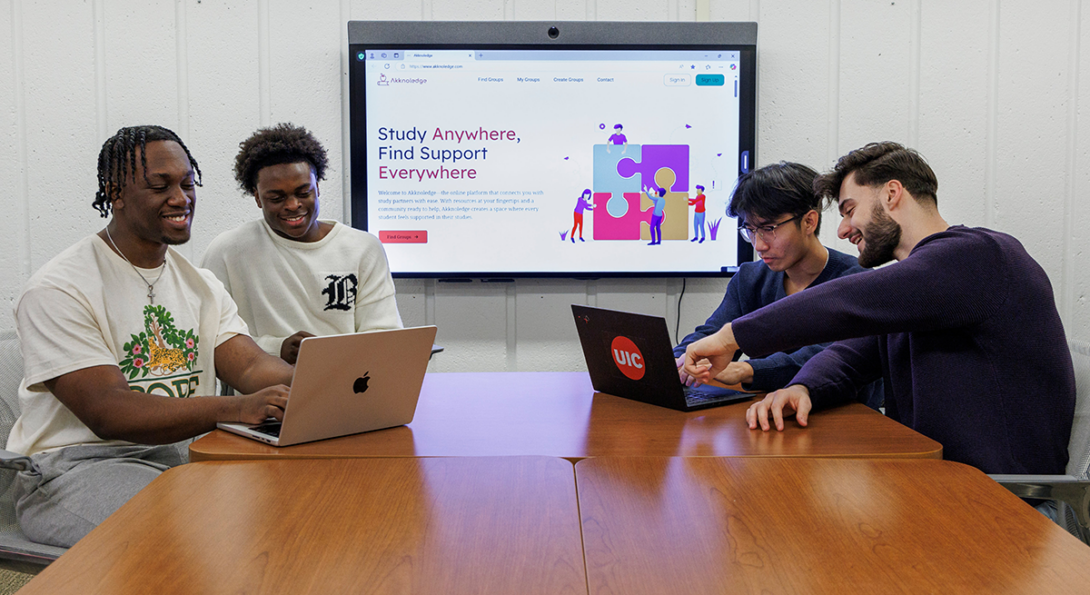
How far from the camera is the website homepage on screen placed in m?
2.88

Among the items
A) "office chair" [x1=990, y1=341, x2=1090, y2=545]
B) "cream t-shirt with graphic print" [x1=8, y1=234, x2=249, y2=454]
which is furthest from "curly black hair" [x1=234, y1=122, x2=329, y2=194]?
"office chair" [x1=990, y1=341, x2=1090, y2=545]

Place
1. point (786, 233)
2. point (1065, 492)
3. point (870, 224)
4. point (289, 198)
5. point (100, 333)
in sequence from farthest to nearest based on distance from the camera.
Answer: point (289, 198), point (786, 233), point (870, 224), point (100, 333), point (1065, 492)

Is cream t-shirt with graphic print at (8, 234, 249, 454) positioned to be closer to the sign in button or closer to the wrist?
the sign in button

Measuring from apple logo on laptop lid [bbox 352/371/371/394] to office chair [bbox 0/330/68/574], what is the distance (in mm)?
586

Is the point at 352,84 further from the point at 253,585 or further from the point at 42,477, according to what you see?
the point at 253,585

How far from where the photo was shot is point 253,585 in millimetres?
799

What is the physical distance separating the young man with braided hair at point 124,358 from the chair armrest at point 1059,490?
1310 mm

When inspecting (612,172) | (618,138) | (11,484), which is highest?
(618,138)

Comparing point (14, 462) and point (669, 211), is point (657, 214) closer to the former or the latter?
point (669, 211)

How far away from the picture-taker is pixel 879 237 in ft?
5.64

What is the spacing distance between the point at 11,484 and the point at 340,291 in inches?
43.0

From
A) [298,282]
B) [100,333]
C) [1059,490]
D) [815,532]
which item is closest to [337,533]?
[815,532]

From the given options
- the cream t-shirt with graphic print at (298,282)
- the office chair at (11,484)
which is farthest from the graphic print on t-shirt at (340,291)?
the office chair at (11,484)

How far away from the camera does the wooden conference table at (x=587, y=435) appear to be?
132cm
